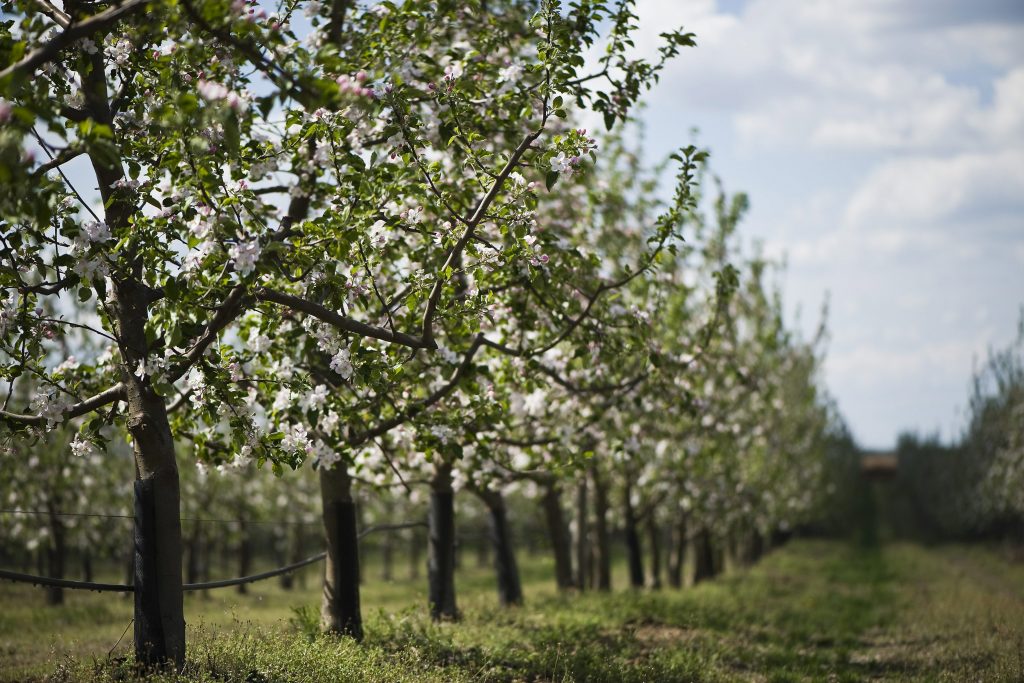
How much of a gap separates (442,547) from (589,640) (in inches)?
96.5

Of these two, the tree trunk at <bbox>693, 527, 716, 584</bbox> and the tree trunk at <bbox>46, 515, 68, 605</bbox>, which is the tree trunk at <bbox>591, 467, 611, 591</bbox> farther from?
the tree trunk at <bbox>46, 515, 68, 605</bbox>

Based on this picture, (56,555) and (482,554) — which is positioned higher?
(56,555)

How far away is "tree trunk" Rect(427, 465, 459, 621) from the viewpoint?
1264 cm

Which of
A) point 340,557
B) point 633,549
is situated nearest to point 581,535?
point 633,549

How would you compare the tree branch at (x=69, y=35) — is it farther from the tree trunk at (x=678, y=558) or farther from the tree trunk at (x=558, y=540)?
the tree trunk at (x=678, y=558)

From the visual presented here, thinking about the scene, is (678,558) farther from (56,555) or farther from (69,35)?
(69,35)

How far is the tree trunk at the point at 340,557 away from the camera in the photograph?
10.1 metres

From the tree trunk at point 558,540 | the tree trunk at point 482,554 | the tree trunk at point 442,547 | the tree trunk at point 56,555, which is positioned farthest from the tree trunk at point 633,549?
the tree trunk at point 482,554

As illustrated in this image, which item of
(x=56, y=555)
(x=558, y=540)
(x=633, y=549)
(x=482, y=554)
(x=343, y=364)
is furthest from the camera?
(x=482, y=554)

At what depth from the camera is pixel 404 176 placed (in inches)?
338

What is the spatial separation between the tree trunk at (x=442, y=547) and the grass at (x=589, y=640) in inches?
9.4

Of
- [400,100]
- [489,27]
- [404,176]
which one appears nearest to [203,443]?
[404,176]

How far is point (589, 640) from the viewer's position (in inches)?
453

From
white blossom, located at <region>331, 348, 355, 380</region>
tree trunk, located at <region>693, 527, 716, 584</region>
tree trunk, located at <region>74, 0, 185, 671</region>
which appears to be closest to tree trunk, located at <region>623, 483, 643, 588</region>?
tree trunk, located at <region>693, 527, 716, 584</region>
